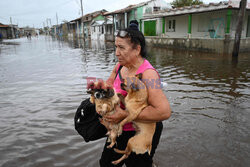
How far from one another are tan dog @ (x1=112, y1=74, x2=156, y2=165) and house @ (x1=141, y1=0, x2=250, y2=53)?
48.4ft

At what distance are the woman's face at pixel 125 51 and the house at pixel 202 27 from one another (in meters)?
14.5

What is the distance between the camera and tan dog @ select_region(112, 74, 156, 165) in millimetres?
1541

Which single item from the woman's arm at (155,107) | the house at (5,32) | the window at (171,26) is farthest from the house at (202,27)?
the house at (5,32)

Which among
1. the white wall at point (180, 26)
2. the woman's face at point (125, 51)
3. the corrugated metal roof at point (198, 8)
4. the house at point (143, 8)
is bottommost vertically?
the woman's face at point (125, 51)

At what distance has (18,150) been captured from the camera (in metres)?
3.37

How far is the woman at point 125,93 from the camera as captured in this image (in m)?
1.57

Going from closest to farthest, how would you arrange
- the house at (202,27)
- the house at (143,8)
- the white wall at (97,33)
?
the house at (202,27)
the house at (143,8)
the white wall at (97,33)

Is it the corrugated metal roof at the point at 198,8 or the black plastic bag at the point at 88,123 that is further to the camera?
the corrugated metal roof at the point at 198,8

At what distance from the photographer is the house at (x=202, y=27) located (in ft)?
48.0

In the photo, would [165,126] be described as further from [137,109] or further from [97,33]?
[97,33]

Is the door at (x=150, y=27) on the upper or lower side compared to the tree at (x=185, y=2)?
lower

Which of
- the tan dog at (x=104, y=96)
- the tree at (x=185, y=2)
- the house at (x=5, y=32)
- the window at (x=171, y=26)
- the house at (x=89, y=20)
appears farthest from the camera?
the house at (x=5, y=32)

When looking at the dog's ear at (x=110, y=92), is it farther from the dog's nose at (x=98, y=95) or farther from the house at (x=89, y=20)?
the house at (x=89, y=20)

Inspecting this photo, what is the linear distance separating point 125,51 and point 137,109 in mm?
557
